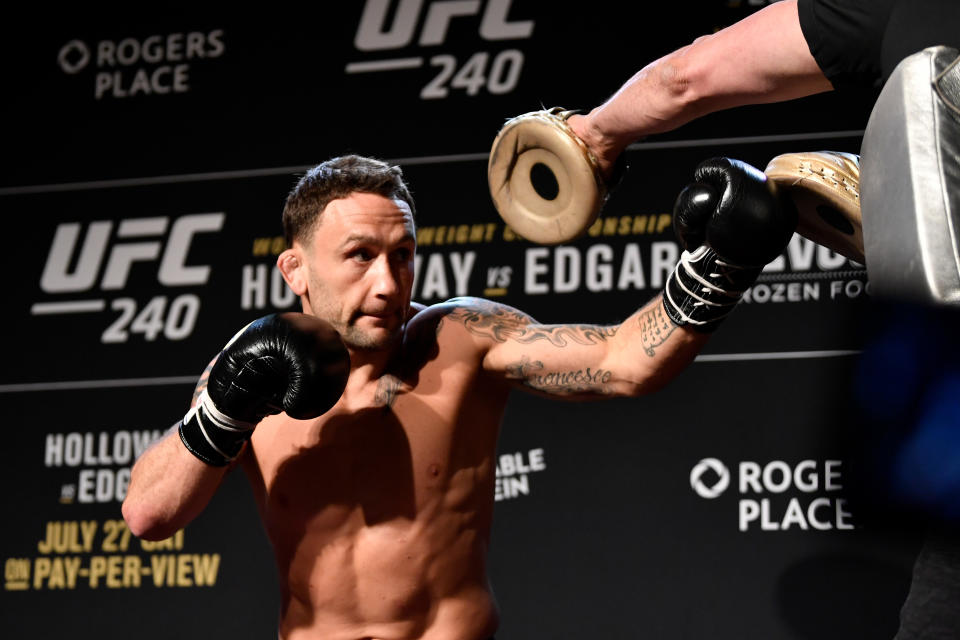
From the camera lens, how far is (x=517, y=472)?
3.04 m

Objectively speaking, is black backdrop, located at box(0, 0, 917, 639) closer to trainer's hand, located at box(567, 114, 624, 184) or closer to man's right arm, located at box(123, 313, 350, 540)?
man's right arm, located at box(123, 313, 350, 540)

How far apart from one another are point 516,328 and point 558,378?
0.15m

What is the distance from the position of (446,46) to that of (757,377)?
1191 mm

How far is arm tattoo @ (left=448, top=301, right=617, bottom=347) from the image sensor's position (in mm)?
2174

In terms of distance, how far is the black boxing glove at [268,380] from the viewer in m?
2.04

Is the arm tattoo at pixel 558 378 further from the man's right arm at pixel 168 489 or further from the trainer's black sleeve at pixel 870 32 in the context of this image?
the trainer's black sleeve at pixel 870 32

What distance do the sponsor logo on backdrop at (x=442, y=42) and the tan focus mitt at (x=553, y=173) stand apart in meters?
1.35

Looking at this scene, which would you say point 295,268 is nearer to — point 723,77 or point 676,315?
point 676,315

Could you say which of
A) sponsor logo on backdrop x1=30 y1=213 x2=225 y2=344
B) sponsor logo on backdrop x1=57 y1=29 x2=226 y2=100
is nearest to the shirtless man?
sponsor logo on backdrop x1=30 y1=213 x2=225 y2=344

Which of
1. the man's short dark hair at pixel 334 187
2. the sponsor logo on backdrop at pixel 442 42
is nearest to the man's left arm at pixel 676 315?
the man's short dark hair at pixel 334 187

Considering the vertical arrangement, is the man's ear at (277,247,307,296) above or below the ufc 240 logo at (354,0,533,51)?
below

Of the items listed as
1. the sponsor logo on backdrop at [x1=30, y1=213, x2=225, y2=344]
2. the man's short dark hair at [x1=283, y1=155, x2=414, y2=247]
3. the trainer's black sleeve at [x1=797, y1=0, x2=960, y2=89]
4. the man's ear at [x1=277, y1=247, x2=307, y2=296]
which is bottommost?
the trainer's black sleeve at [x1=797, y1=0, x2=960, y2=89]

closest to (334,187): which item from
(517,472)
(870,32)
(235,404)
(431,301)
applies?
(235,404)

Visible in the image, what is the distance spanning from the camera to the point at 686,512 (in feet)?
9.50
